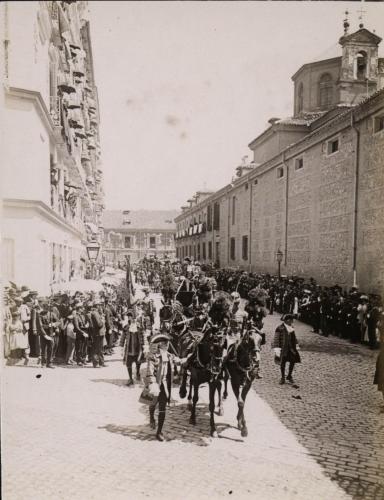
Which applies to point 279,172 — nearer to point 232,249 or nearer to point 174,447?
point 232,249

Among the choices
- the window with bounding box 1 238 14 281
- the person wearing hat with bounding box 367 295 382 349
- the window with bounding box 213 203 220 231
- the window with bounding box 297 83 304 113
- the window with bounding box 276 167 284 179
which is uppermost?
the window with bounding box 297 83 304 113

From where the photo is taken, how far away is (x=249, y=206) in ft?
90.4

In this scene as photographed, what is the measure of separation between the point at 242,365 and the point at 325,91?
89.7 ft

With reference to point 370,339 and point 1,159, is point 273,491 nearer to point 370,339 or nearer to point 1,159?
point 1,159

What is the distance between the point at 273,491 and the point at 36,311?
455 centimetres

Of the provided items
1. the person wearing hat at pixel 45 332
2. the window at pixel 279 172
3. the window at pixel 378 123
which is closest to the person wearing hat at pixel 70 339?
the person wearing hat at pixel 45 332

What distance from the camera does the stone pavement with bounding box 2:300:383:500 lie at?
5.25 metres

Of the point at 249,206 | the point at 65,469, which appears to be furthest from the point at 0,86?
the point at 249,206

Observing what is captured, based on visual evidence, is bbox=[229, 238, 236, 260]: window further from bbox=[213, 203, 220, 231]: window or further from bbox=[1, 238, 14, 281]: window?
bbox=[1, 238, 14, 281]: window

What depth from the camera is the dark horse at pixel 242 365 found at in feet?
21.7

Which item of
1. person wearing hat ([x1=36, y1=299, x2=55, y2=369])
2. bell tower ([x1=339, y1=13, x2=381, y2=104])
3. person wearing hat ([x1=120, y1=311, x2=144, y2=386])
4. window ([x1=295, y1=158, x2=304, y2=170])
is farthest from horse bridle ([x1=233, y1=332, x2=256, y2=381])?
bell tower ([x1=339, y1=13, x2=381, y2=104])

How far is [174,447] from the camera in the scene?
19.6 feet

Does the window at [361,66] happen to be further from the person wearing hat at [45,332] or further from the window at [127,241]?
the window at [127,241]

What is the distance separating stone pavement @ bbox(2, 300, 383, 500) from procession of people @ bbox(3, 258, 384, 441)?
41 cm
